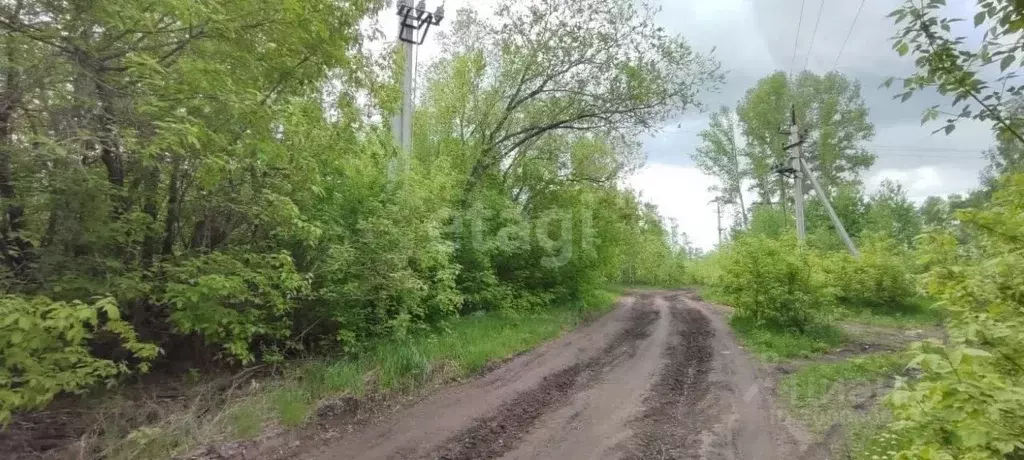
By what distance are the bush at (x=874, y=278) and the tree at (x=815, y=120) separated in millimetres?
15773

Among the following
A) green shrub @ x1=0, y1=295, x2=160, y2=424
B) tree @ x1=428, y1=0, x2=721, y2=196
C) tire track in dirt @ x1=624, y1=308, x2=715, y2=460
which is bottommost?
tire track in dirt @ x1=624, y1=308, x2=715, y2=460

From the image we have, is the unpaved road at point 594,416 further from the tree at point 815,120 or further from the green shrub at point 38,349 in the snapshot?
the tree at point 815,120

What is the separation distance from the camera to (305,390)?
6156 millimetres

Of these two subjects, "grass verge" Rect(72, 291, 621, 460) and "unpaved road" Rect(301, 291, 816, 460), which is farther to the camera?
"unpaved road" Rect(301, 291, 816, 460)

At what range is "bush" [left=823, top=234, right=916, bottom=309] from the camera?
54.8ft

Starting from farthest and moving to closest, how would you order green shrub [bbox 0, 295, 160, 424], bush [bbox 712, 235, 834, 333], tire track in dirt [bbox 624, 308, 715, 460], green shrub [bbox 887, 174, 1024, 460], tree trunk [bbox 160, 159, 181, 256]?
1. bush [bbox 712, 235, 834, 333]
2. tree trunk [bbox 160, 159, 181, 256]
3. tire track in dirt [bbox 624, 308, 715, 460]
4. green shrub [bbox 0, 295, 160, 424]
5. green shrub [bbox 887, 174, 1024, 460]

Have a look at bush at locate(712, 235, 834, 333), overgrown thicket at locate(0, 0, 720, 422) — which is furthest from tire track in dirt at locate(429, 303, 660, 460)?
bush at locate(712, 235, 834, 333)

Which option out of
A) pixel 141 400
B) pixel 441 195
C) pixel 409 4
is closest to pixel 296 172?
pixel 141 400

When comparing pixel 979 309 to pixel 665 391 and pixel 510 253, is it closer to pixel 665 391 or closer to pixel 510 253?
pixel 665 391

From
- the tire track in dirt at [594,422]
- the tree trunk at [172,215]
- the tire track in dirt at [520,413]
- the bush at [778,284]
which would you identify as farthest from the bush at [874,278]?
the tree trunk at [172,215]

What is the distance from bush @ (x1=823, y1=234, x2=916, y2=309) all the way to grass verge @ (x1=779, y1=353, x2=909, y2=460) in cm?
933

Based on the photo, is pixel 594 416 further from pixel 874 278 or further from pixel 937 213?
pixel 874 278

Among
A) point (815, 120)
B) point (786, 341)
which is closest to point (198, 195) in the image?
point (786, 341)

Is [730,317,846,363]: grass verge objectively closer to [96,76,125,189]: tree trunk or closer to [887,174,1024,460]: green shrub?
[887,174,1024,460]: green shrub
